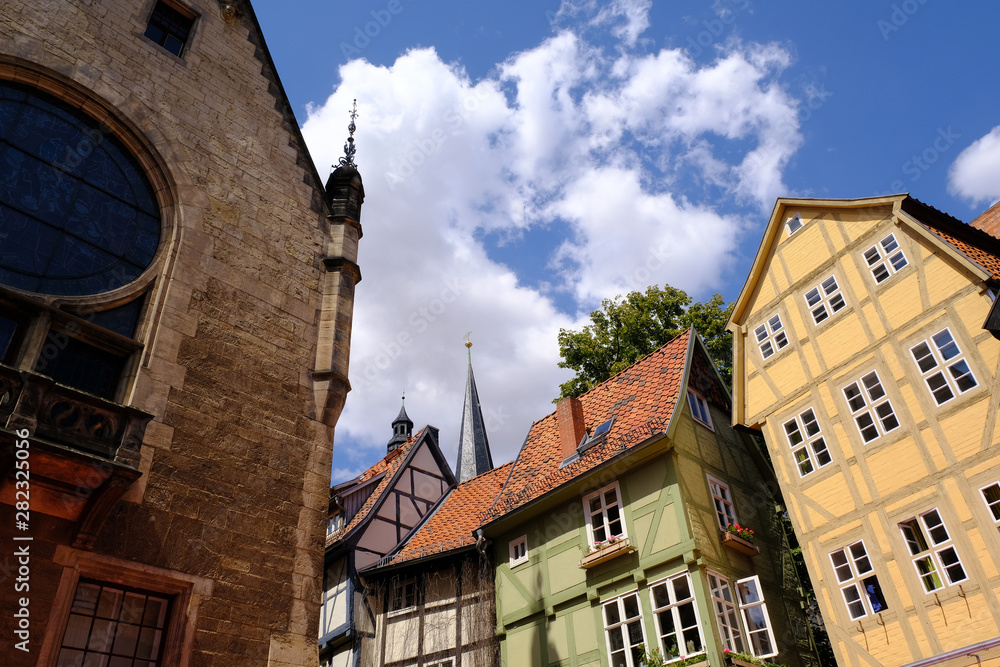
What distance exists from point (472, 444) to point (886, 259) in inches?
858

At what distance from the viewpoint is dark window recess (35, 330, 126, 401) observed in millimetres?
A: 7570

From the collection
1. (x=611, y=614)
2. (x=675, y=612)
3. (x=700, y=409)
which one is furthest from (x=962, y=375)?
(x=611, y=614)

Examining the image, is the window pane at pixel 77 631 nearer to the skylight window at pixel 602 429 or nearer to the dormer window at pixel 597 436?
the dormer window at pixel 597 436

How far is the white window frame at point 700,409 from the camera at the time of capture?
57.1 ft

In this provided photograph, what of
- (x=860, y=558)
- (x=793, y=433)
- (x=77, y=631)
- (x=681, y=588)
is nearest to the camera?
(x=77, y=631)

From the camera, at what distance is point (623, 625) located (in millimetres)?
14547

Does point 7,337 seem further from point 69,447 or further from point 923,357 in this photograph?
point 923,357

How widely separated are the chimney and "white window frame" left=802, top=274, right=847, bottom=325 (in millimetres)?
6190

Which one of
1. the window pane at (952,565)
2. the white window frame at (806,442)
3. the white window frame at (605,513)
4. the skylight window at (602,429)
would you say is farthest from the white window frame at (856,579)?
the skylight window at (602,429)

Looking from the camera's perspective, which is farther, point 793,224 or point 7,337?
point 793,224

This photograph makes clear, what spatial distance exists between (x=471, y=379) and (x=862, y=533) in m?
25.3

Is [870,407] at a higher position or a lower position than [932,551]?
higher

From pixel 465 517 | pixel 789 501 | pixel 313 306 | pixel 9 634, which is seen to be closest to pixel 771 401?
pixel 789 501

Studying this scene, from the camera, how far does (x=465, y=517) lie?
20094mm
